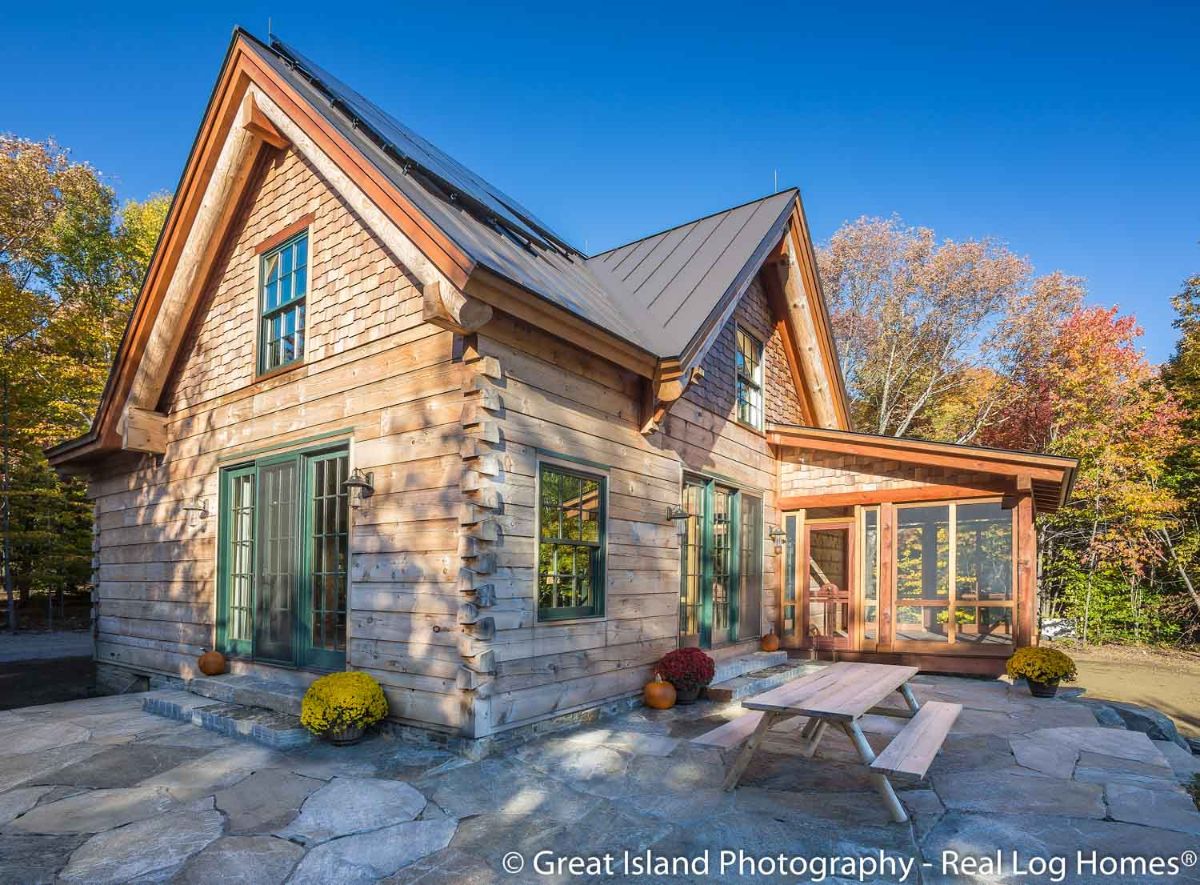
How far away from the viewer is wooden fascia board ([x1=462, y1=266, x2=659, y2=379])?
16.6 feet

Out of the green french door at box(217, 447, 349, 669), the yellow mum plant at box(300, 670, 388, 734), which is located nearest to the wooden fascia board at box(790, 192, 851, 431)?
the green french door at box(217, 447, 349, 669)

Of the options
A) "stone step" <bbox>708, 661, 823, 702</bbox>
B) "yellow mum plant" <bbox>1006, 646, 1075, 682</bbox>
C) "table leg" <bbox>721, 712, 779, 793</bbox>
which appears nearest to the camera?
"table leg" <bbox>721, 712, 779, 793</bbox>

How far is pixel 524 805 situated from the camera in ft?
14.0

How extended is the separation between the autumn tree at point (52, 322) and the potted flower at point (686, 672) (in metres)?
17.1

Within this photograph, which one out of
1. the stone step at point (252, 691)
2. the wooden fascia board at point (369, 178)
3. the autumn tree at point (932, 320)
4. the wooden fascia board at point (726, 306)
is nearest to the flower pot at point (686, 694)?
the wooden fascia board at point (726, 306)

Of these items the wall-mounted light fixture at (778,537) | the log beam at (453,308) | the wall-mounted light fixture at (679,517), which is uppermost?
the log beam at (453,308)

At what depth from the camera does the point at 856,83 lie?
17594 millimetres

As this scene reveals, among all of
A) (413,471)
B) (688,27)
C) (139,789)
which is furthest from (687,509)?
(688,27)

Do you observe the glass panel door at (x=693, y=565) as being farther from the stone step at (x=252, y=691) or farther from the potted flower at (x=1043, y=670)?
the stone step at (x=252, y=691)

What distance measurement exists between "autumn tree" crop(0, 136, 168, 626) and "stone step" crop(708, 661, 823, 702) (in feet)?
56.9

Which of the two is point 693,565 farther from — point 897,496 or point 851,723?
point 851,723

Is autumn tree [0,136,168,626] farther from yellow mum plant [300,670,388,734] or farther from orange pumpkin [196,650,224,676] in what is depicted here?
yellow mum plant [300,670,388,734]

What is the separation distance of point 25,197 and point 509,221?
69.2 feet

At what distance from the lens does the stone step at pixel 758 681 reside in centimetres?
725
